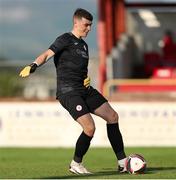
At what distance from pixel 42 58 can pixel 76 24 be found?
76 centimetres

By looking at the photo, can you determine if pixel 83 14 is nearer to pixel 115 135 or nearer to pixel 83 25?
pixel 83 25

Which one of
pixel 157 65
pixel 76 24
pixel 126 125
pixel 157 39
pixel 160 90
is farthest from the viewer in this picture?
pixel 157 39

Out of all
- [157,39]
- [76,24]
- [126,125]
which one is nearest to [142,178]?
[76,24]

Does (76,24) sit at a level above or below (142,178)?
above

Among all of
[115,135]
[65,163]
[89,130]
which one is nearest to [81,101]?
[89,130]

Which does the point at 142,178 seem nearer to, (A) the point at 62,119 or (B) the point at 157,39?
(A) the point at 62,119

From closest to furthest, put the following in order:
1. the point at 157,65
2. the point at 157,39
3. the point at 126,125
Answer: the point at 126,125
the point at 157,65
the point at 157,39

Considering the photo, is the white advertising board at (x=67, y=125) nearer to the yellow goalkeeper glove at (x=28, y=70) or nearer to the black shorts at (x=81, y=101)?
the black shorts at (x=81, y=101)

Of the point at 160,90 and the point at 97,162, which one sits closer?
the point at 97,162

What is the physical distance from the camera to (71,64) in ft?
39.1

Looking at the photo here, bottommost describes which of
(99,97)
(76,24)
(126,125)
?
(126,125)

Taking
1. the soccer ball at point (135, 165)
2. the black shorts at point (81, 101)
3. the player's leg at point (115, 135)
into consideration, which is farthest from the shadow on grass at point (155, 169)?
the black shorts at point (81, 101)

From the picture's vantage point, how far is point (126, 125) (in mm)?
20812

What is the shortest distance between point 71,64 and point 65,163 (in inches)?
130
